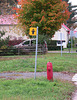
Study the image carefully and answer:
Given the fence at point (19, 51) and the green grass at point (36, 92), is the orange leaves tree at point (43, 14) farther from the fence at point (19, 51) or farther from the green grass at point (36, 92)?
the green grass at point (36, 92)

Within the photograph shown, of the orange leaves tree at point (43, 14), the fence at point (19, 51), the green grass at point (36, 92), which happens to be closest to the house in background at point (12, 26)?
→ the orange leaves tree at point (43, 14)

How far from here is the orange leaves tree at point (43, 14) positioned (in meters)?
26.0

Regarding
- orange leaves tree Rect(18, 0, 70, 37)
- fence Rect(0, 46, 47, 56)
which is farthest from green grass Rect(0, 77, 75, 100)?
orange leaves tree Rect(18, 0, 70, 37)

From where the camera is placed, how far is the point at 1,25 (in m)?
40.7

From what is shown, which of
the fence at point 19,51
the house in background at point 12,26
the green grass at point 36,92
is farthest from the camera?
the house in background at point 12,26

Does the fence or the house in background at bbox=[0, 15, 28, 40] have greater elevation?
the house in background at bbox=[0, 15, 28, 40]

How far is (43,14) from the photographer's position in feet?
86.3

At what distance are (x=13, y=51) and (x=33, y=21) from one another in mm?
5037

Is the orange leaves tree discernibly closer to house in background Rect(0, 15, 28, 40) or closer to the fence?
house in background Rect(0, 15, 28, 40)

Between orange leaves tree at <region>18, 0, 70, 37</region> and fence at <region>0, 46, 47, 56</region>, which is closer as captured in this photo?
fence at <region>0, 46, 47, 56</region>

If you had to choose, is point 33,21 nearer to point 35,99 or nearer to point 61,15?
point 61,15

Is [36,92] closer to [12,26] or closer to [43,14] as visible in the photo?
[43,14]

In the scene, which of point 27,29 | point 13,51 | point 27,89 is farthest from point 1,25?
point 27,89

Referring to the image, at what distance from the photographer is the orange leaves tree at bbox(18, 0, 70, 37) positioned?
26.0m
